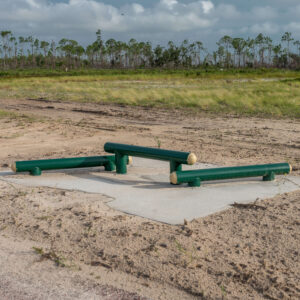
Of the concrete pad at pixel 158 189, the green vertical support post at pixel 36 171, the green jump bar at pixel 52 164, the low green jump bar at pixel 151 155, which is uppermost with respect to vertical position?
the low green jump bar at pixel 151 155

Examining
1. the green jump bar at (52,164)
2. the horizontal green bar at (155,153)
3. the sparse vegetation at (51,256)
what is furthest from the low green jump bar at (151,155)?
the sparse vegetation at (51,256)

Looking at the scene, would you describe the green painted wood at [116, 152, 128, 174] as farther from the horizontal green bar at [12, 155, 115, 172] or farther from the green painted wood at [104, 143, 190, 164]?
the horizontal green bar at [12, 155, 115, 172]

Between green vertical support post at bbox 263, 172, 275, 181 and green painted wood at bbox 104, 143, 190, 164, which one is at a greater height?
green painted wood at bbox 104, 143, 190, 164

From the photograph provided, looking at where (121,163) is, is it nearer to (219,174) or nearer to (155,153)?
(155,153)

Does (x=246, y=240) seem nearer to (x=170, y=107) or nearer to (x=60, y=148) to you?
(x=60, y=148)

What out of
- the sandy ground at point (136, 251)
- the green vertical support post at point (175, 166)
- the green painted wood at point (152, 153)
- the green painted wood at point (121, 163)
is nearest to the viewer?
the sandy ground at point (136, 251)

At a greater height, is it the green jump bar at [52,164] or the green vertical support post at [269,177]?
the green jump bar at [52,164]

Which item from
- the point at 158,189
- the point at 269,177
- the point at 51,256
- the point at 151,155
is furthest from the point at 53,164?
the point at 269,177

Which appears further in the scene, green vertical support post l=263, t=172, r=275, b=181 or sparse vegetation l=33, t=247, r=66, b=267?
green vertical support post l=263, t=172, r=275, b=181

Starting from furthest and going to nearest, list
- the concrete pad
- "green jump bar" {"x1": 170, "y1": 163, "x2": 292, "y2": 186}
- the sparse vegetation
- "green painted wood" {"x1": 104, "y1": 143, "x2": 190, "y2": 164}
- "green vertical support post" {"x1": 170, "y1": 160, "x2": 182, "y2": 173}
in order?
"green vertical support post" {"x1": 170, "y1": 160, "x2": 182, "y2": 173} → "green painted wood" {"x1": 104, "y1": 143, "x2": 190, "y2": 164} → "green jump bar" {"x1": 170, "y1": 163, "x2": 292, "y2": 186} → the concrete pad → the sparse vegetation

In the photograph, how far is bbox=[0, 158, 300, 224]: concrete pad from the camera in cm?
468

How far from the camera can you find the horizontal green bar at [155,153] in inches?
213

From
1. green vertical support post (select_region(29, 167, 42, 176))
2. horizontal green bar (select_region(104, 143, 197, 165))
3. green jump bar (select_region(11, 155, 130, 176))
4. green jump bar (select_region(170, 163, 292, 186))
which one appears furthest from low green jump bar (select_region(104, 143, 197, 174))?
green vertical support post (select_region(29, 167, 42, 176))

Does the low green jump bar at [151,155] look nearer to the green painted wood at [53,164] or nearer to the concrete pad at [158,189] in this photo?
the concrete pad at [158,189]
